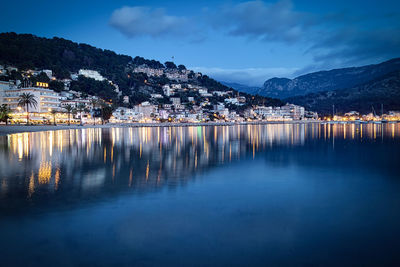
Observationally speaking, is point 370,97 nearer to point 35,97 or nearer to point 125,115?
point 125,115

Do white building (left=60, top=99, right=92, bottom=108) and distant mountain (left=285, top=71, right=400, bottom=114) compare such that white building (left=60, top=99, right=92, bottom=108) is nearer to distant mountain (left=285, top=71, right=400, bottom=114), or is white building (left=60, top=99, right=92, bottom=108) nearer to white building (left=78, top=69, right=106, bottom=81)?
white building (left=78, top=69, right=106, bottom=81)

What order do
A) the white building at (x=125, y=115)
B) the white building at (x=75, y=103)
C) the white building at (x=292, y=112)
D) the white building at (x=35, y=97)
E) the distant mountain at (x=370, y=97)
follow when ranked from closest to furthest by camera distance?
the white building at (x=35, y=97) < the white building at (x=75, y=103) < the white building at (x=125, y=115) < the distant mountain at (x=370, y=97) < the white building at (x=292, y=112)

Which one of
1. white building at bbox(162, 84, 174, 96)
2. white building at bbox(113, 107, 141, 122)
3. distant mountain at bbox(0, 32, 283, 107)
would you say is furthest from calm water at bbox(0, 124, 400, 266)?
white building at bbox(162, 84, 174, 96)

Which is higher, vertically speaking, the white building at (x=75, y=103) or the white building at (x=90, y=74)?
the white building at (x=90, y=74)

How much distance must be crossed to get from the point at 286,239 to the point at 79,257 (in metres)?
3.51

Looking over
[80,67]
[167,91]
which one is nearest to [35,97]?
[80,67]

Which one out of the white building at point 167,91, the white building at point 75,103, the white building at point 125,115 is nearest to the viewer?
the white building at point 75,103

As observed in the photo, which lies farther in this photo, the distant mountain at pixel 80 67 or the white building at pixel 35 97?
the distant mountain at pixel 80 67

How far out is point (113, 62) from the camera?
164125 millimetres

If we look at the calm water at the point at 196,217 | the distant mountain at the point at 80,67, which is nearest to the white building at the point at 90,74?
the distant mountain at the point at 80,67

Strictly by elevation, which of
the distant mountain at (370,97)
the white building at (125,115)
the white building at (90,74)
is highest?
the white building at (90,74)

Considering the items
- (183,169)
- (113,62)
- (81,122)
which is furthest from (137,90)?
(183,169)

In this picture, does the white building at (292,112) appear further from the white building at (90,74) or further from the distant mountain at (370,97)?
the white building at (90,74)

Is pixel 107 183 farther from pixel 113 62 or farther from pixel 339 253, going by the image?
pixel 113 62
